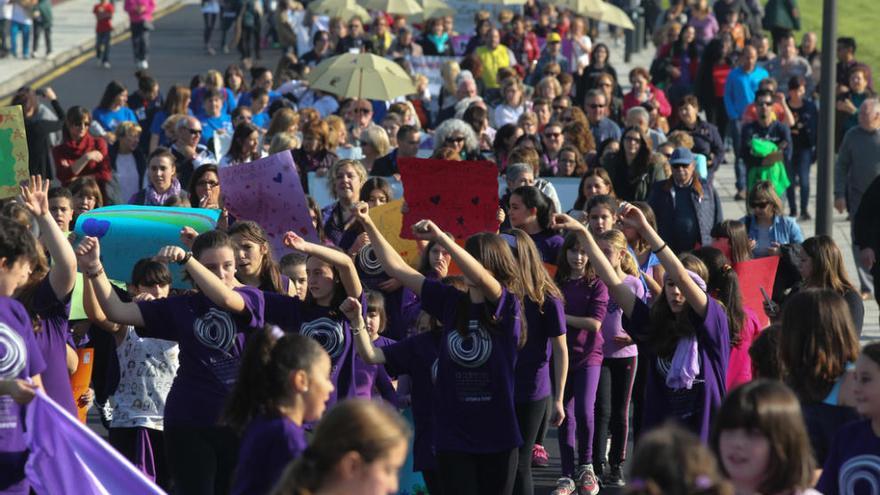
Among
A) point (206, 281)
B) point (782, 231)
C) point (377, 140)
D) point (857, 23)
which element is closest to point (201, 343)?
point (206, 281)

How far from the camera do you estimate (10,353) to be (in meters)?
6.43

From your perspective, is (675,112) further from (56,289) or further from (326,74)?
(56,289)

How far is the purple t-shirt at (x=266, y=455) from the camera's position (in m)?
5.31

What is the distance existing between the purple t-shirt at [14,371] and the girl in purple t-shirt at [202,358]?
33.9 inches

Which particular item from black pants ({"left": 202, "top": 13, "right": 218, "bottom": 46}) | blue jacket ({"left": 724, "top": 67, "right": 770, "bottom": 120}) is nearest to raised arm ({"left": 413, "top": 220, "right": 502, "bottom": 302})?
blue jacket ({"left": 724, "top": 67, "right": 770, "bottom": 120})

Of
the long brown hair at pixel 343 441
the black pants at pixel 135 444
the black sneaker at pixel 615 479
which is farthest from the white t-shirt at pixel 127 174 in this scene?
the long brown hair at pixel 343 441

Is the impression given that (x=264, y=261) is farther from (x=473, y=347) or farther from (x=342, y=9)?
(x=342, y=9)

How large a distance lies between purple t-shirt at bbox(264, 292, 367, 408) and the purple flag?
52.8 inches

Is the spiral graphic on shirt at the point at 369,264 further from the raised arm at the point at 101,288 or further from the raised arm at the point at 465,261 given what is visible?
the raised arm at the point at 101,288

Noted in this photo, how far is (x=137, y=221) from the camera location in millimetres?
9984

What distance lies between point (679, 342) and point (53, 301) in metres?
2.86

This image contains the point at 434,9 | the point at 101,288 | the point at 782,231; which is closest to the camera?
the point at 101,288

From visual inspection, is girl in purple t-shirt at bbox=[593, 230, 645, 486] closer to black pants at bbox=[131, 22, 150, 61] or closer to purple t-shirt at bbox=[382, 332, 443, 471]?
purple t-shirt at bbox=[382, 332, 443, 471]

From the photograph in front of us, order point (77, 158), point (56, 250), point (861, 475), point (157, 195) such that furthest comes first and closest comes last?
1. point (77, 158)
2. point (157, 195)
3. point (56, 250)
4. point (861, 475)
